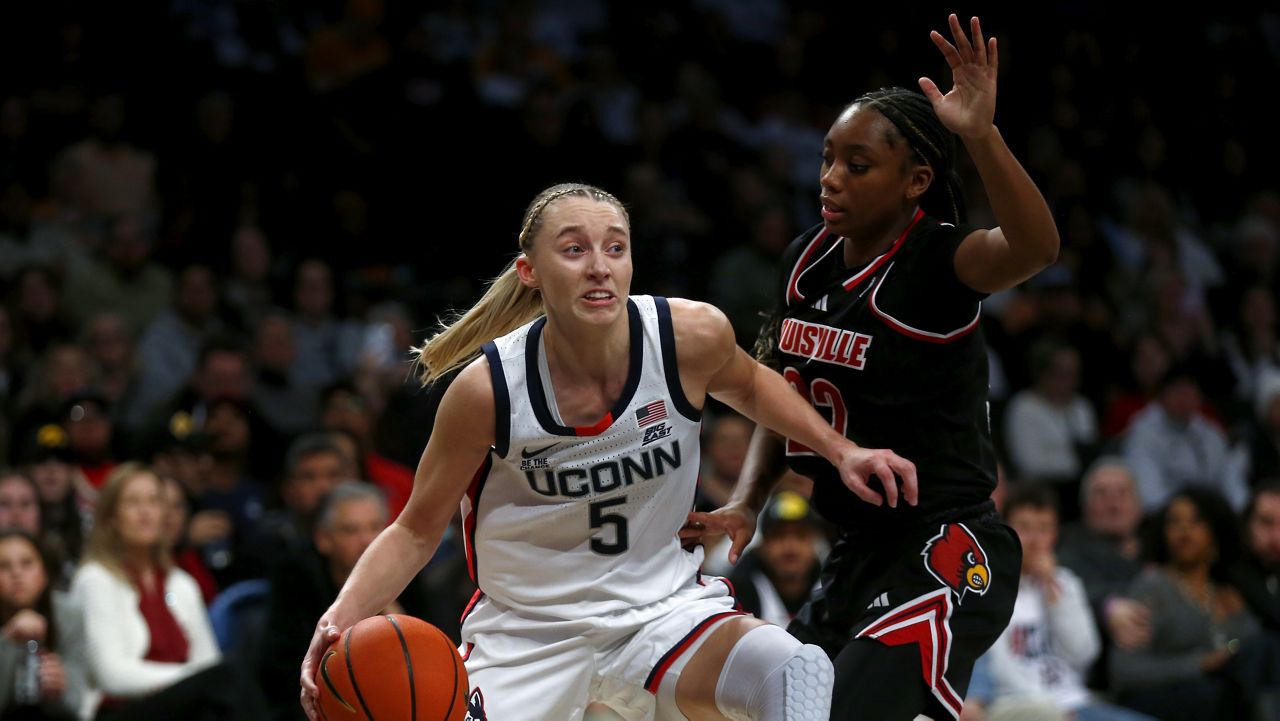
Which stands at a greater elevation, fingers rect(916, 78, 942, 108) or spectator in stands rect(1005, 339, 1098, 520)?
fingers rect(916, 78, 942, 108)

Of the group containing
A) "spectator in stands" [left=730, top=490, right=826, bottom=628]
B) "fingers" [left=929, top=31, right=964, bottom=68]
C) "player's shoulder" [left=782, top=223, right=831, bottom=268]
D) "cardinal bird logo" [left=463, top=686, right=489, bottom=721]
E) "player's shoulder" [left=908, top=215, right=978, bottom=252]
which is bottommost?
"spectator in stands" [left=730, top=490, right=826, bottom=628]

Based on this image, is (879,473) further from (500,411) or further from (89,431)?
(89,431)

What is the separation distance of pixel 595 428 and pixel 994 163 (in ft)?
3.46

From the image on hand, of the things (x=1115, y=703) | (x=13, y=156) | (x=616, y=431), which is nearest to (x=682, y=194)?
(x=13, y=156)

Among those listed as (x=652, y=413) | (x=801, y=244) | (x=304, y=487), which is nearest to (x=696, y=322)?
(x=652, y=413)

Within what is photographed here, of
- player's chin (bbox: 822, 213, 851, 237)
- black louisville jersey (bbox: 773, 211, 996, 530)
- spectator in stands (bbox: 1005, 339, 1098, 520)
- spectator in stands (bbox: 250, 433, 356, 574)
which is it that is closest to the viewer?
black louisville jersey (bbox: 773, 211, 996, 530)

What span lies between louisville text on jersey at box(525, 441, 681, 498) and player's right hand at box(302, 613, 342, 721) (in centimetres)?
55

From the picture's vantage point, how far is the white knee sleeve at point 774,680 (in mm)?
3488

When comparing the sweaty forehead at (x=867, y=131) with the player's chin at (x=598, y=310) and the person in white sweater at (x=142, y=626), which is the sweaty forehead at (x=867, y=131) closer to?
the player's chin at (x=598, y=310)

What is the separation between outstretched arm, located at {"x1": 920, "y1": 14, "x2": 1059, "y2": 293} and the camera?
3523 millimetres

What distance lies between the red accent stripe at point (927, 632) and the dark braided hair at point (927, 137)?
99 cm

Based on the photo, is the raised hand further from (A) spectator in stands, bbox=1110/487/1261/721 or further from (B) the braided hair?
(A) spectator in stands, bbox=1110/487/1261/721

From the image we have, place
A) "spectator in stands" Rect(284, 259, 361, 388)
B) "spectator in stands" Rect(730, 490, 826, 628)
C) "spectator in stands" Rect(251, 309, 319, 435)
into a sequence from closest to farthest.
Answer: "spectator in stands" Rect(730, 490, 826, 628), "spectator in stands" Rect(251, 309, 319, 435), "spectator in stands" Rect(284, 259, 361, 388)

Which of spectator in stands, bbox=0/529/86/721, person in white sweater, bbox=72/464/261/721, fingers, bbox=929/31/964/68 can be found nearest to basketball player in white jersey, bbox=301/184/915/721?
fingers, bbox=929/31/964/68
